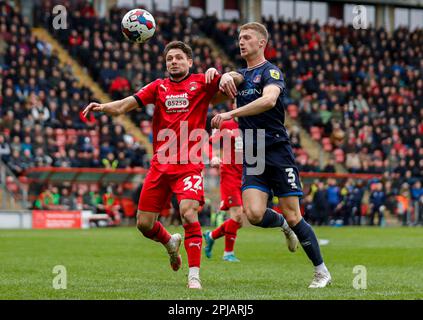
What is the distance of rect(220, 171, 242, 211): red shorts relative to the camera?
1477 cm

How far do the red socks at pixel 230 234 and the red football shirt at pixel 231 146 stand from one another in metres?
0.91

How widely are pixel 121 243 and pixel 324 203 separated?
574 inches

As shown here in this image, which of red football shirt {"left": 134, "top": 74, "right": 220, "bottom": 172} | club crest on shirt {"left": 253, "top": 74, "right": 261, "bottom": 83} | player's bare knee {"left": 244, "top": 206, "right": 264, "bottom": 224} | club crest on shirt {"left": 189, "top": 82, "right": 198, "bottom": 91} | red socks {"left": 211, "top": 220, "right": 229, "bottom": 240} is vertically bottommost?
red socks {"left": 211, "top": 220, "right": 229, "bottom": 240}

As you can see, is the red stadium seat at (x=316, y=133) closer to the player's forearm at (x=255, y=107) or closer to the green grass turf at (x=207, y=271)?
the green grass turf at (x=207, y=271)

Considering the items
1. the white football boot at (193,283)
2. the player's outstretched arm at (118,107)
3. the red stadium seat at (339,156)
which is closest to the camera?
the white football boot at (193,283)

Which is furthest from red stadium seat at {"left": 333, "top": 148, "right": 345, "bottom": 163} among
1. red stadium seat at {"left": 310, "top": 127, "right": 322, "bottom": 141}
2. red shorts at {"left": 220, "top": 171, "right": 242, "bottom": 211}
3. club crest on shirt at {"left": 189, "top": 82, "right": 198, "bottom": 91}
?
club crest on shirt at {"left": 189, "top": 82, "right": 198, "bottom": 91}

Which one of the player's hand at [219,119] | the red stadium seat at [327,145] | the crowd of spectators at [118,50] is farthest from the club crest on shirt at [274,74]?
the red stadium seat at [327,145]

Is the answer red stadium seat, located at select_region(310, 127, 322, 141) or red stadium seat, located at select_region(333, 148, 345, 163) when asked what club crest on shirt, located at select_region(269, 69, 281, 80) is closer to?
red stadium seat, located at select_region(333, 148, 345, 163)

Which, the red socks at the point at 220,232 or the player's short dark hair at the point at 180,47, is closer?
the player's short dark hair at the point at 180,47

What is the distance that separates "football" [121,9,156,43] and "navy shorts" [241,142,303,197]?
1850 millimetres

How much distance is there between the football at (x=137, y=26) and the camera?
1004 centimetres

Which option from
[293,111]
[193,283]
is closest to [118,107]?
[193,283]

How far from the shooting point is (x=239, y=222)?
47.9 feet
